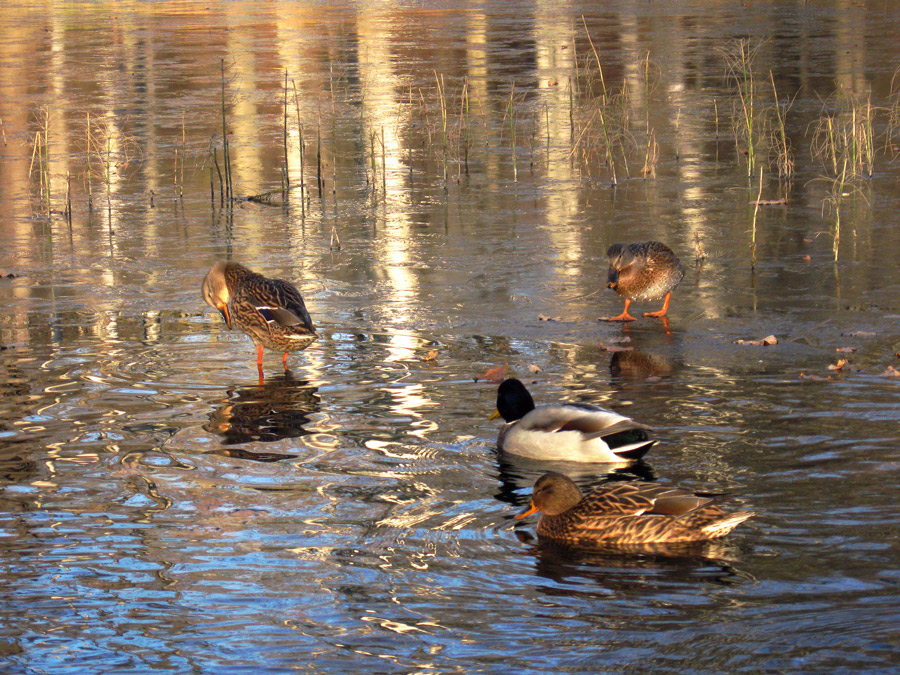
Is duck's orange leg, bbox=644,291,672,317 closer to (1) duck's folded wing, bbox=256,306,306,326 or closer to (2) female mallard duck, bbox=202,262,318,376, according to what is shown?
(2) female mallard duck, bbox=202,262,318,376

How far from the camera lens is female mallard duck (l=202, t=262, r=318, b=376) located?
9633 millimetres

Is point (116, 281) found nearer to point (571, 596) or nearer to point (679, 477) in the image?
point (679, 477)

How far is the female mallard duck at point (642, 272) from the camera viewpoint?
35.8 ft

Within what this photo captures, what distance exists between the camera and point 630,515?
6.36 metres

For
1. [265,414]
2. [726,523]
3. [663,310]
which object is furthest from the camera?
[663,310]

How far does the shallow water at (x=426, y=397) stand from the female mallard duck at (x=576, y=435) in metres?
0.15

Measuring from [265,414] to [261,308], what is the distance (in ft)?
3.98

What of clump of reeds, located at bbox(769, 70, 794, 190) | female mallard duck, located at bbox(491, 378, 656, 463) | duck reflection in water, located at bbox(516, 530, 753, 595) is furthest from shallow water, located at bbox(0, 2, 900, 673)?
clump of reeds, located at bbox(769, 70, 794, 190)

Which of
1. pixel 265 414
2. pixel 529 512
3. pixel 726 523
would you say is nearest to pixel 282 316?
pixel 265 414

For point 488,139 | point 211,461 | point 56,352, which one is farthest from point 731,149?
point 211,461

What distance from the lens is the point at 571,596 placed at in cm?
577

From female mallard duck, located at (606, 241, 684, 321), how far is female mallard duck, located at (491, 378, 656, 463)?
134 inches

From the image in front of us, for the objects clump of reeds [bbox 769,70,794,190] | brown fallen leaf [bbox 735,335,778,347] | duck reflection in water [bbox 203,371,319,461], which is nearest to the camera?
duck reflection in water [bbox 203,371,319,461]

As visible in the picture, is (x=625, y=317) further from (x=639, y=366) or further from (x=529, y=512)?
(x=529, y=512)
